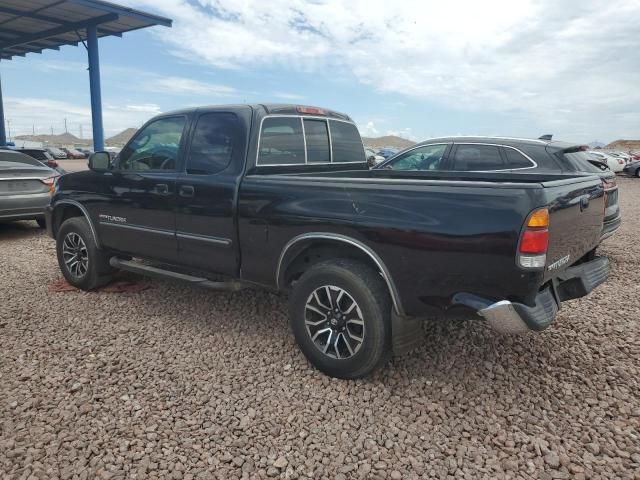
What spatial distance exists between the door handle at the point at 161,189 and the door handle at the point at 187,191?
0.20 meters

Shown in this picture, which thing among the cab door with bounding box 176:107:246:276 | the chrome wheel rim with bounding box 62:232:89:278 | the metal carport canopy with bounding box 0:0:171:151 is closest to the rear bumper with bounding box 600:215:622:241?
the cab door with bounding box 176:107:246:276

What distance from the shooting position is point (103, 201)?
4.93 m

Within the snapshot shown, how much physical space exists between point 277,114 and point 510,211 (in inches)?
91.0

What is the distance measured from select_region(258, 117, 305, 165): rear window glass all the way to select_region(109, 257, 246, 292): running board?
1.06 m

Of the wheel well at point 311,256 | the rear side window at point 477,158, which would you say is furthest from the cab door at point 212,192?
the rear side window at point 477,158

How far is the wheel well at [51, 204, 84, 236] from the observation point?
5430mm

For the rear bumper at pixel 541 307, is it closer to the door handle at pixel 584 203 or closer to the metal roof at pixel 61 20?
the door handle at pixel 584 203

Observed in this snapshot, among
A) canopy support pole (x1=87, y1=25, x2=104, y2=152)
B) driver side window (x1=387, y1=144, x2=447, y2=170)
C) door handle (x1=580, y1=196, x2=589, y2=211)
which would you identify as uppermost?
canopy support pole (x1=87, y1=25, x2=104, y2=152)

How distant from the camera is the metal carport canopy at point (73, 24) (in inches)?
564

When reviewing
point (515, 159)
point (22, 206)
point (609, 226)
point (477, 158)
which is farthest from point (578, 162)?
point (22, 206)

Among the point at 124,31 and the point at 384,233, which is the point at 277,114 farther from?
the point at 124,31

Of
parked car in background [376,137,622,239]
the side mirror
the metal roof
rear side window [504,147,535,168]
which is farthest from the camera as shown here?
the metal roof

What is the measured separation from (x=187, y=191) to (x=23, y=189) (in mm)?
5367

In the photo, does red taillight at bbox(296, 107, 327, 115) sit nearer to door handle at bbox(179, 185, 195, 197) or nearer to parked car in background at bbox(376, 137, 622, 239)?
→ door handle at bbox(179, 185, 195, 197)
